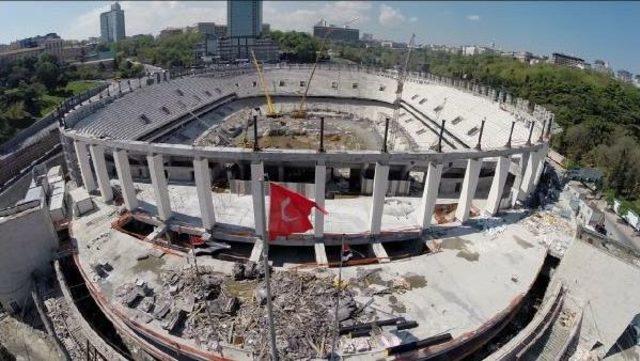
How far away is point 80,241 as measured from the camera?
85.1ft

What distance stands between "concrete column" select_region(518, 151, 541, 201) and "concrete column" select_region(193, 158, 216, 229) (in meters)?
26.9

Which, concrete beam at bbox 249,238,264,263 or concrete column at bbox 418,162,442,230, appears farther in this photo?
concrete column at bbox 418,162,442,230

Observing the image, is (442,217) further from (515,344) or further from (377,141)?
(377,141)

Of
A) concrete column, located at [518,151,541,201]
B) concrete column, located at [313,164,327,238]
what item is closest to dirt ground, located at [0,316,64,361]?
concrete column, located at [313,164,327,238]

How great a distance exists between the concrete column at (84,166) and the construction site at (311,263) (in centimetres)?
19

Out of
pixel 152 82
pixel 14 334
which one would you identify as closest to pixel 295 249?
pixel 14 334

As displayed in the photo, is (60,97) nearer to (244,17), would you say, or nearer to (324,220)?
(324,220)

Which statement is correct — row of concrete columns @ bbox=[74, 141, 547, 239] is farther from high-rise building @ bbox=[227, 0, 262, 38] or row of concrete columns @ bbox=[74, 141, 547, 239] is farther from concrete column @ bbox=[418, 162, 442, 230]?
high-rise building @ bbox=[227, 0, 262, 38]

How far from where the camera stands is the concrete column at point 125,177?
26.8 metres

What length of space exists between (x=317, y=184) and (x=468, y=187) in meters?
12.4

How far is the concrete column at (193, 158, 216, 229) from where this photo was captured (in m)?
24.3

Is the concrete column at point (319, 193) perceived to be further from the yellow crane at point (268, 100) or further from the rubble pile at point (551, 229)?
the yellow crane at point (268, 100)

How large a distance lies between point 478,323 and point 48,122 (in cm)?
6064

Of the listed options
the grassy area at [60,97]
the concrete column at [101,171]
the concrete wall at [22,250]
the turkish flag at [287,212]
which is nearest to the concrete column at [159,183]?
the concrete column at [101,171]
